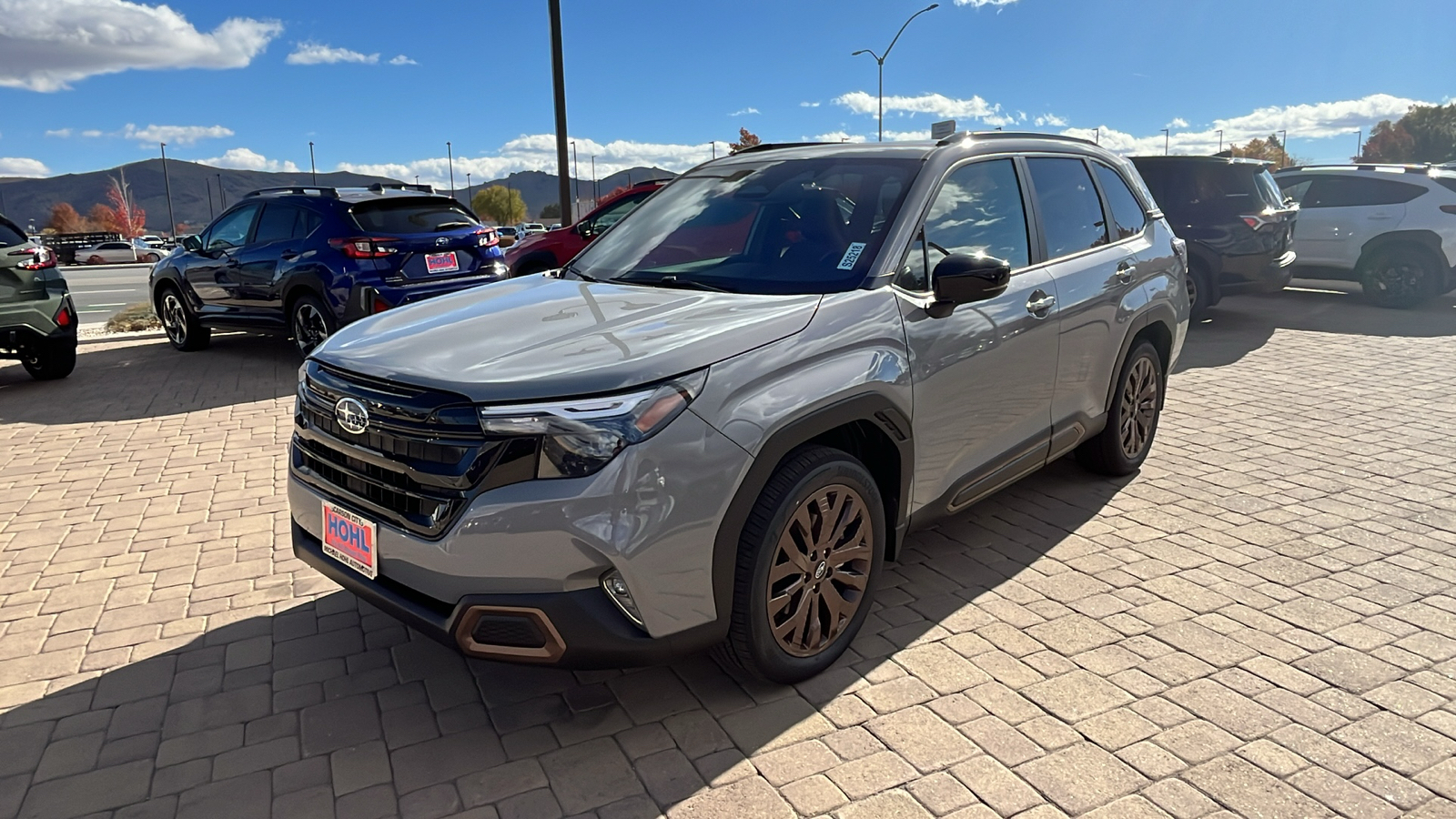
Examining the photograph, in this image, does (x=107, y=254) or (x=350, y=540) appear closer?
(x=350, y=540)

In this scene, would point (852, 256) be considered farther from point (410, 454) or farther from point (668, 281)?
point (410, 454)

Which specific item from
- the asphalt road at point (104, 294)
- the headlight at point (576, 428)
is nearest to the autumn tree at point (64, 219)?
the asphalt road at point (104, 294)

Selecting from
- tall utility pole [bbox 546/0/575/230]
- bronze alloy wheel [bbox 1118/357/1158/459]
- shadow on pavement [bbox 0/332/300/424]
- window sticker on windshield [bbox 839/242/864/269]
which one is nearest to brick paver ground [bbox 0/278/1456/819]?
bronze alloy wheel [bbox 1118/357/1158/459]

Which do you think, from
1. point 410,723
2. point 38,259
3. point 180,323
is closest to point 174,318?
point 180,323

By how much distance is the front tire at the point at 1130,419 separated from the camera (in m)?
4.96

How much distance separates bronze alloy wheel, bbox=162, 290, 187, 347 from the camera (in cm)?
1052

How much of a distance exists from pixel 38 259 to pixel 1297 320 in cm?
1345

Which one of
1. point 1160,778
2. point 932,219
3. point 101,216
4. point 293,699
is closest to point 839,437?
point 932,219

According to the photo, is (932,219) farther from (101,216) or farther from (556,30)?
(101,216)

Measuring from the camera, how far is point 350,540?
290cm

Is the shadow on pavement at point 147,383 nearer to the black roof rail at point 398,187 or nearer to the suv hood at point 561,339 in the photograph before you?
the black roof rail at point 398,187

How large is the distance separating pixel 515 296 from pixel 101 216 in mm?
143926

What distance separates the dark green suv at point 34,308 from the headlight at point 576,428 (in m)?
7.65

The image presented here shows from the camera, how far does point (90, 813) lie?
2.57 meters
